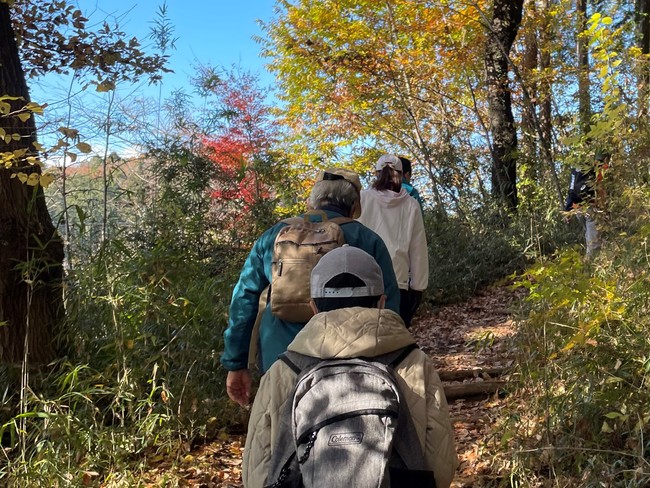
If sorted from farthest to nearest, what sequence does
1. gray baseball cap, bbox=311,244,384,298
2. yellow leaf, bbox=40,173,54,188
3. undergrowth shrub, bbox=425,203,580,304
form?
undergrowth shrub, bbox=425,203,580,304
yellow leaf, bbox=40,173,54,188
gray baseball cap, bbox=311,244,384,298

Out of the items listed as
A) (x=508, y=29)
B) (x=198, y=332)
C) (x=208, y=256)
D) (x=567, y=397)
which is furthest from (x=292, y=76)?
(x=567, y=397)

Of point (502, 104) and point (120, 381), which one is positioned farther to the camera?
point (502, 104)

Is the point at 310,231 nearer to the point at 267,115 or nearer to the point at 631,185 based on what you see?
the point at 631,185

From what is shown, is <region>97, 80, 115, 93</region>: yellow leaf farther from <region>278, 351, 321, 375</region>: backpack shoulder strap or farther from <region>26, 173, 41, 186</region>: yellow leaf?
<region>278, 351, 321, 375</region>: backpack shoulder strap

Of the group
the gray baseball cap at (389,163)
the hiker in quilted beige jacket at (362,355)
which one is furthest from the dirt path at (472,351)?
the hiker in quilted beige jacket at (362,355)

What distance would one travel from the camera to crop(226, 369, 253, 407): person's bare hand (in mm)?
2781

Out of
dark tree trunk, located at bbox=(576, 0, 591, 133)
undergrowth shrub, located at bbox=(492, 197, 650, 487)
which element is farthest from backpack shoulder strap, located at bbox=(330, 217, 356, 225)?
dark tree trunk, located at bbox=(576, 0, 591, 133)

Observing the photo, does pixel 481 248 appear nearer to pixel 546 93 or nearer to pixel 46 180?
pixel 546 93

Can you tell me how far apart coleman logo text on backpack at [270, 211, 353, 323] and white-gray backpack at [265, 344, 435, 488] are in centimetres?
83

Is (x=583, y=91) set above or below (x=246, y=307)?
above

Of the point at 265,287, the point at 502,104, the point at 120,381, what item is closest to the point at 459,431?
the point at 265,287

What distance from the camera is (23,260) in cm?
399

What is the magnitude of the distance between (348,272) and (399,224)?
9.01 feet

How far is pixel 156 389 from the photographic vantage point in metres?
3.93
